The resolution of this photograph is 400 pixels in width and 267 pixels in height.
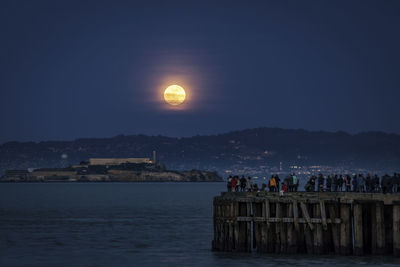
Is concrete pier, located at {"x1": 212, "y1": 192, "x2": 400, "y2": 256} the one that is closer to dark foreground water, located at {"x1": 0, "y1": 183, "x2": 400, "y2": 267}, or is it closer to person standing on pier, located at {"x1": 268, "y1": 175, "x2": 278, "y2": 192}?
dark foreground water, located at {"x1": 0, "y1": 183, "x2": 400, "y2": 267}

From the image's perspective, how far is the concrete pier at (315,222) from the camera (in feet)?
122

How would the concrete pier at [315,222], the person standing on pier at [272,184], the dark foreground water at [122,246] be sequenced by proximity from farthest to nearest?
the person standing on pier at [272,184] < the dark foreground water at [122,246] < the concrete pier at [315,222]

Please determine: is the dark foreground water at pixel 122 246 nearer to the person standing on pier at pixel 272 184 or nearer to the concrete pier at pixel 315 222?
the concrete pier at pixel 315 222

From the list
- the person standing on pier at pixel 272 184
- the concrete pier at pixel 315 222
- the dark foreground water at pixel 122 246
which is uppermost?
the person standing on pier at pixel 272 184

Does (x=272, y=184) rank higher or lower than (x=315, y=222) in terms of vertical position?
higher

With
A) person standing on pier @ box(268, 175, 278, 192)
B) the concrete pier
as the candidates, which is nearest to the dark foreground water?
the concrete pier

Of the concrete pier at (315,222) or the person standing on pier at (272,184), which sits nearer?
the concrete pier at (315,222)

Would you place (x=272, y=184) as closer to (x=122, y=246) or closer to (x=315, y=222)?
(x=315, y=222)

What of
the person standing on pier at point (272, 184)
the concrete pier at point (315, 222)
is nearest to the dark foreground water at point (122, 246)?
the concrete pier at point (315, 222)

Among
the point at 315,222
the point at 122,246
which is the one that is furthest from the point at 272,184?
the point at 122,246

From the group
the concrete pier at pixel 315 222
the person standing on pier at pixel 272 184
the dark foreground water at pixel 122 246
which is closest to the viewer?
the concrete pier at pixel 315 222

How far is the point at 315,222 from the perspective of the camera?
124ft

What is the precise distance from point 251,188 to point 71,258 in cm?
1241

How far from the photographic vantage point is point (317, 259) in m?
37.7
